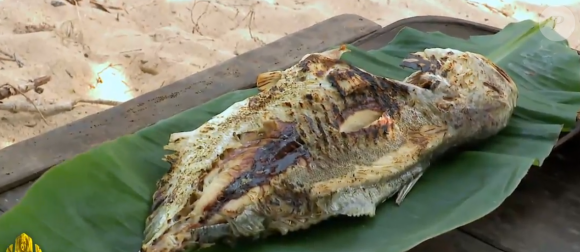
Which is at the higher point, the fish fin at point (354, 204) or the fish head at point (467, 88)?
the fish head at point (467, 88)

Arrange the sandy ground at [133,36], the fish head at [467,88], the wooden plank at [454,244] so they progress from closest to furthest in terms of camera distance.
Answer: the wooden plank at [454,244]
the fish head at [467,88]
the sandy ground at [133,36]

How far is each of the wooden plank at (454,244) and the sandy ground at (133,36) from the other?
1.43 meters

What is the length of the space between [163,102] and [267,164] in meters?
0.69

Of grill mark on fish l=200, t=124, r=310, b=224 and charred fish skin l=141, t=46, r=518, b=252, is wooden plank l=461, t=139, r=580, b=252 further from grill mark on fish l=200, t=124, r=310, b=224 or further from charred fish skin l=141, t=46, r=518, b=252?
grill mark on fish l=200, t=124, r=310, b=224

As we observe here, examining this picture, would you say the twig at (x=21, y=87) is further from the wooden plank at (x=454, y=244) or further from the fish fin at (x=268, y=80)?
the wooden plank at (x=454, y=244)

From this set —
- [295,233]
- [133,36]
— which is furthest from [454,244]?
[133,36]

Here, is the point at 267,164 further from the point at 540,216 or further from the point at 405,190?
the point at 540,216

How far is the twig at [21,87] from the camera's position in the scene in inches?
85.7

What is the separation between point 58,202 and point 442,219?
715mm

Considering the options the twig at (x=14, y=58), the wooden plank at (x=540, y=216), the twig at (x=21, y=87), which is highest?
the wooden plank at (x=540, y=216)

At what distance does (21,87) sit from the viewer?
2.25m

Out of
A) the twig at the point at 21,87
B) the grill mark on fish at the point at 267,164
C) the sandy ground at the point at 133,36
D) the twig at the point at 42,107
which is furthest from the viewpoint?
the sandy ground at the point at 133,36

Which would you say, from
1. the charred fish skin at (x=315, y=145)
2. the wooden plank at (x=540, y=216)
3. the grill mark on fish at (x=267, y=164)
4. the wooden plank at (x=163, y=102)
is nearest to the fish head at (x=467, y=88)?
the charred fish skin at (x=315, y=145)

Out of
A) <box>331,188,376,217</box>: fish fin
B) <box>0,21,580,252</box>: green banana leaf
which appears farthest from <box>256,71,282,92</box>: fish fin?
<box>331,188,376,217</box>: fish fin
